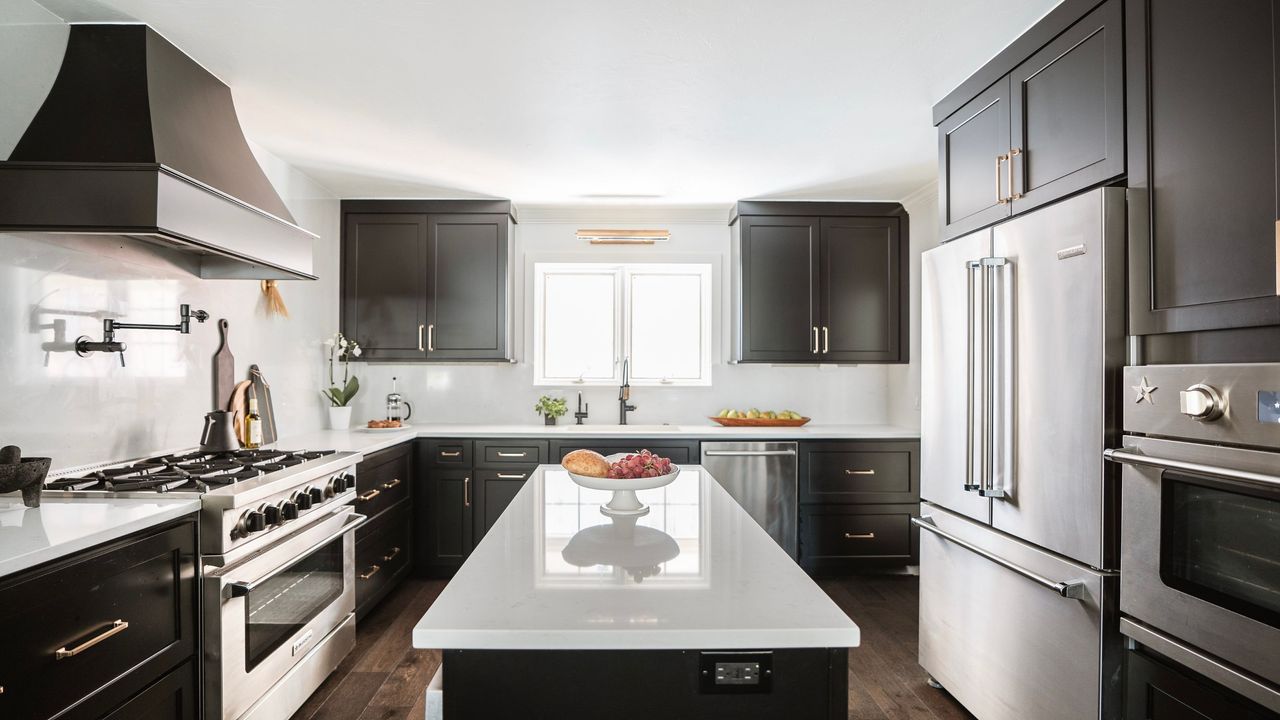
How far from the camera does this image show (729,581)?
1.25m

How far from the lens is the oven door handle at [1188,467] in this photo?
1276 millimetres

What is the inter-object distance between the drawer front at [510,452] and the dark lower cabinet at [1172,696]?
2963 mm

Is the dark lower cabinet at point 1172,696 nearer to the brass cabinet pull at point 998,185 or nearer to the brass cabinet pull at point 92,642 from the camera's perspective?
the brass cabinet pull at point 998,185

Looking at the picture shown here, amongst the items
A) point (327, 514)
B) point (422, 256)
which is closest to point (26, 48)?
point (327, 514)

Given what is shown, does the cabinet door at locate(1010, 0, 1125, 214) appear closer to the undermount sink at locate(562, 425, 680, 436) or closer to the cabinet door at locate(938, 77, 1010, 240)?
the cabinet door at locate(938, 77, 1010, 240)

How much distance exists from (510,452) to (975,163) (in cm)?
288

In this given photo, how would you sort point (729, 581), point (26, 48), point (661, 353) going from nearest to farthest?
1. point (729, 581)
2. point (26, 48)
3. point (661, 353)

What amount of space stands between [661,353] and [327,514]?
2.61 metres

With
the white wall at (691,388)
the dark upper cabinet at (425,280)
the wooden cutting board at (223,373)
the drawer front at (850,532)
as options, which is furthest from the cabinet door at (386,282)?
the drawer front at (850,532)

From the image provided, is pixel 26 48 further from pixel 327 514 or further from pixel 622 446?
pixel 622 446

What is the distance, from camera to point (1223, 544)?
142 centimetres

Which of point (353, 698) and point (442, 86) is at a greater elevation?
point (442, 86)

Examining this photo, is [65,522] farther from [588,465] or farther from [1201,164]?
[1201,164]

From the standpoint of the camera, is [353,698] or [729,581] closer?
[729,581]
